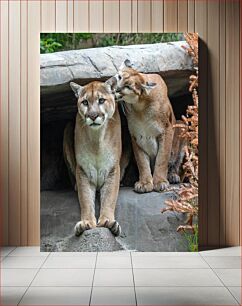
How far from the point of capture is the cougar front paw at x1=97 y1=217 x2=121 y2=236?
537 centimetres

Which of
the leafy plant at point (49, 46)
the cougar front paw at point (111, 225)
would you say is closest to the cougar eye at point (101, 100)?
the leafy plant at point (49, 46)

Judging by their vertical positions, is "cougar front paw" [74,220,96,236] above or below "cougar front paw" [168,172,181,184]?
below

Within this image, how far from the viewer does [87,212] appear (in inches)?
213

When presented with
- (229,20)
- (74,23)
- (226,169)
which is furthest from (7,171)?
(229,20)

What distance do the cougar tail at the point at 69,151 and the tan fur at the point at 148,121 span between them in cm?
53

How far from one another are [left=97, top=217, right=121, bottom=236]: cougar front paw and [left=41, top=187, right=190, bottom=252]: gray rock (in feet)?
0.12

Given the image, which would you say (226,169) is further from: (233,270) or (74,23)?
(74,23)

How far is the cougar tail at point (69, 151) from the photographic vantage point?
5461mm

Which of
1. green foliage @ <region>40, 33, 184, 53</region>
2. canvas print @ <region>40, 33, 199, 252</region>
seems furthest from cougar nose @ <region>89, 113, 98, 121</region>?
green foliage @ <region>40, 33, 184, 53</region>

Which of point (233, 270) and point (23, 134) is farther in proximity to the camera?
point (23, 134)

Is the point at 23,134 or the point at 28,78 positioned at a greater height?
the point at 28,78

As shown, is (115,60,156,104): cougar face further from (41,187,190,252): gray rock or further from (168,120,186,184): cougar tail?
(41,187,190,252): gray rock

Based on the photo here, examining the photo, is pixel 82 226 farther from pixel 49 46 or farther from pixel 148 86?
pixel 49 46

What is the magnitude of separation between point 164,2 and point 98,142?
1.44 metres
